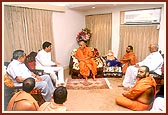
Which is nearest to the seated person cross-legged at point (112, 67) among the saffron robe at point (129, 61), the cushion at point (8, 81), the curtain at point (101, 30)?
the saffron robe at point (129, 61)

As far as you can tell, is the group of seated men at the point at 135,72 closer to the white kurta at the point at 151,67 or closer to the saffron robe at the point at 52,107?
the white kurta at the point at 151,67

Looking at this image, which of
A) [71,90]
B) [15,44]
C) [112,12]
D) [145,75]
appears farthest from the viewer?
[112,12]

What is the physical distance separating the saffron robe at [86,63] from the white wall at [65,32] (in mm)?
535

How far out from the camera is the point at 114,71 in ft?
Result: 13.7

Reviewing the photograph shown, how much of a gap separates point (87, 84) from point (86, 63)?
1.81 feet

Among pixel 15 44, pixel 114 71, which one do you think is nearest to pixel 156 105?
pixel 114 71

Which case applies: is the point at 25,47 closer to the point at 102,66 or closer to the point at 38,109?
the point at 102,66

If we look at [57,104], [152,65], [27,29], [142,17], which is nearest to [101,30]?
[142,17]

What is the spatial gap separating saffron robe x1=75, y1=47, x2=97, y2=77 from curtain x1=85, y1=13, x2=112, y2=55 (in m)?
0.83

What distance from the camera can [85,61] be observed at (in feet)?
13.4

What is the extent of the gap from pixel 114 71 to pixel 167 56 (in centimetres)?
243

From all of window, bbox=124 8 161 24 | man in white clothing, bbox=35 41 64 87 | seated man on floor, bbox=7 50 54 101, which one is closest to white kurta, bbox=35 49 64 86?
man in white clothing, bbox=35 41 64 87

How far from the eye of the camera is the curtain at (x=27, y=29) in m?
3.44

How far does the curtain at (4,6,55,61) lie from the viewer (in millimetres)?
3439
